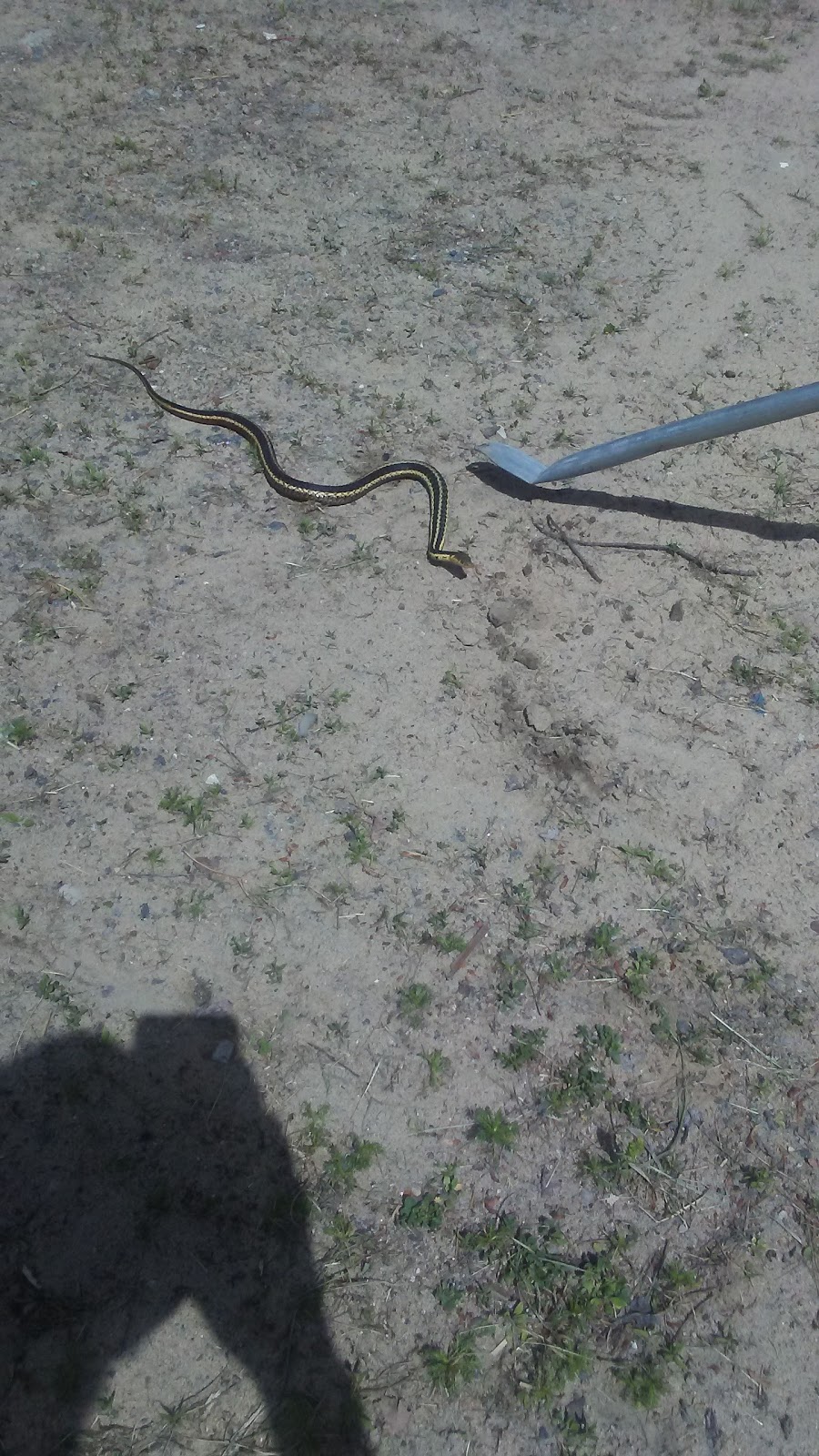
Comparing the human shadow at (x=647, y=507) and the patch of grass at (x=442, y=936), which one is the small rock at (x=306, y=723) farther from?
the human shadow at (x=647, y=507)

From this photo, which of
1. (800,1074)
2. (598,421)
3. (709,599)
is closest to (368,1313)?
(800,1074)

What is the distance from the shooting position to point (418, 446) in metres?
5.86

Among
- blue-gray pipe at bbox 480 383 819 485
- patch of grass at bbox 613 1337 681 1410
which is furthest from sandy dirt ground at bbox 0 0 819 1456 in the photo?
blue-gray pipe at bbox 480 383 819 485

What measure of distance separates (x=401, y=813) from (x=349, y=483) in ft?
7.74

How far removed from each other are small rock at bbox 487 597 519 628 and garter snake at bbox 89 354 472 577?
12.8 inches

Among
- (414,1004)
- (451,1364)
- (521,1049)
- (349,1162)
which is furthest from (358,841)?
(451,1364)

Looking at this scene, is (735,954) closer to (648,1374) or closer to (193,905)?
(648,1374)

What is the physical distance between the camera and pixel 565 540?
211 inches

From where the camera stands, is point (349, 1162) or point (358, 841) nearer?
point (349, 1162)

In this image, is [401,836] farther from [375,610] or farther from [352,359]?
[352,359]

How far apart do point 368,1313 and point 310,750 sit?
2426 mm

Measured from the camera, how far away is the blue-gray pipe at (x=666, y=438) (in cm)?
417

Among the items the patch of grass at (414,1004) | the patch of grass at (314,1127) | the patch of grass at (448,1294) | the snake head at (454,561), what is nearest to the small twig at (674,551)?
the snake head at (454,561)

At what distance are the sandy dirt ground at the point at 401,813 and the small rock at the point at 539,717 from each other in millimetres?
30
